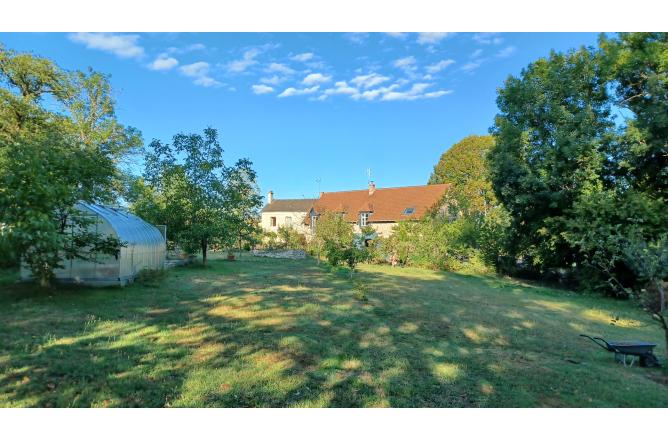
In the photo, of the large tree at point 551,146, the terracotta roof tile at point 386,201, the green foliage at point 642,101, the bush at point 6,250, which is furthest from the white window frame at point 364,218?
the bush at point 6,250

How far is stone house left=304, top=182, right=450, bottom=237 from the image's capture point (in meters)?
40.7

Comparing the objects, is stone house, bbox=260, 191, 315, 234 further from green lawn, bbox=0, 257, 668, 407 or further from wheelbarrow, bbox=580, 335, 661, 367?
wheelbarrow, bbox=580, 335, 661, 367

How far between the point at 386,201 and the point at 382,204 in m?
0.61

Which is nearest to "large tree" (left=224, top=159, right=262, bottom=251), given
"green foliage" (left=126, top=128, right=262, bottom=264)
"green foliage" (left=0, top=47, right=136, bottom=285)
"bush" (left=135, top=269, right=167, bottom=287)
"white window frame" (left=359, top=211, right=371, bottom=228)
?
"green foliage" (left=126, top=128, right=262, bottom=264)

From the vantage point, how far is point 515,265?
2356cm

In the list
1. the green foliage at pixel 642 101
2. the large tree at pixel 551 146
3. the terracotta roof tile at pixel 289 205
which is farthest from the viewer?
the terracotta roof tile at pixel 289 205

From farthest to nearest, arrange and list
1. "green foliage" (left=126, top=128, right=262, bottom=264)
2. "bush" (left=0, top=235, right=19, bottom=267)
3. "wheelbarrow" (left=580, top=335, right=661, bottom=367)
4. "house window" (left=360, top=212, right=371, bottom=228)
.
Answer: "house window" (left=360, top=212, right=371, bottom=228) < "green foliage" (left=126, top=128, right=262, bottom=264) < "bush" (left=0, top=235, right=19, bottom=267) < "wheelbarrow" (left=580, top=335, right=661, bottom=367)

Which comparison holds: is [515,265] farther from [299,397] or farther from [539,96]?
[299,397]

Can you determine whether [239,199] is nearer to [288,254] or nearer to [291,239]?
[288,254]

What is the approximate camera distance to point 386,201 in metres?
43.8

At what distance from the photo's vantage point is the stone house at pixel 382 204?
4069cm

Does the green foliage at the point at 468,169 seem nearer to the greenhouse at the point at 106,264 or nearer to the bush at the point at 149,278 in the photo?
the bush at the point at 149,278

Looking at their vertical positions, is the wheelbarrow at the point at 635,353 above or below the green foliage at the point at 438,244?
below

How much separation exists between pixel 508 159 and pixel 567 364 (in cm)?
1408
